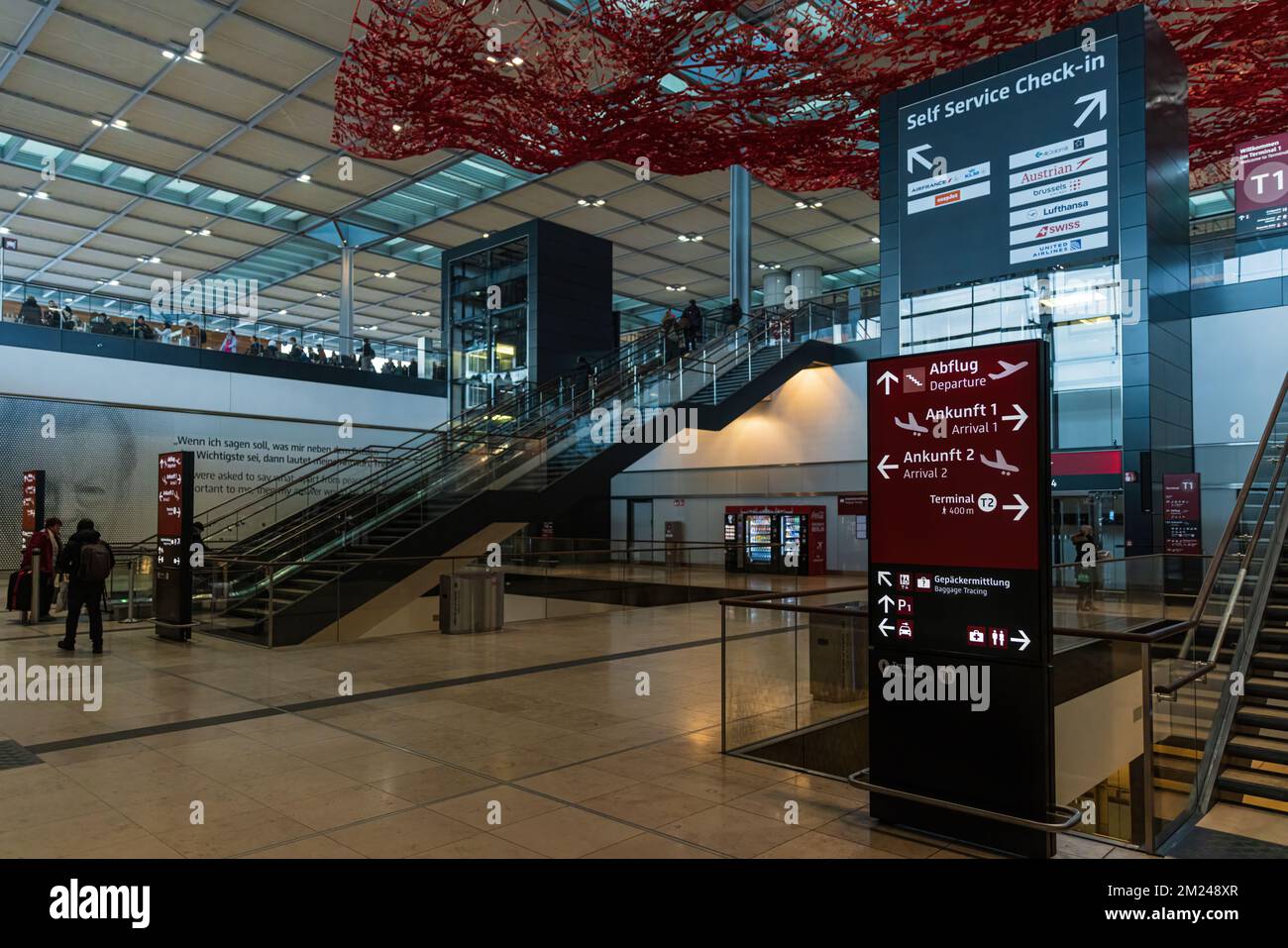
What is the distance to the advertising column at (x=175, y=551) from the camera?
1038cm

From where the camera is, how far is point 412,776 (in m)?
5.18

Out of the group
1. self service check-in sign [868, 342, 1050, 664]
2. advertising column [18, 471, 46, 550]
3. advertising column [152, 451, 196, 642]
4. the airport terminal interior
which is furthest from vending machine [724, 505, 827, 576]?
self service check-in sign [868, 342, 1050, 664]

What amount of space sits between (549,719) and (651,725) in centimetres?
82

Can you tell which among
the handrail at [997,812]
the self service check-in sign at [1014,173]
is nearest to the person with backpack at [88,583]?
the handrail at [997,812]

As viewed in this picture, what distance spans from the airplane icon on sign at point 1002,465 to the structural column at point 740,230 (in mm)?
19252

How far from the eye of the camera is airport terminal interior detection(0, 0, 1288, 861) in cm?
434

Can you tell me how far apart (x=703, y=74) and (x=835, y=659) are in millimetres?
11182

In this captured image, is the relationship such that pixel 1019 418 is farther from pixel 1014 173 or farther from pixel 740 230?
pixel 740 230

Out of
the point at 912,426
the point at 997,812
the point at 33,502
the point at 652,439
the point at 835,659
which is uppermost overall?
the point at 652,439

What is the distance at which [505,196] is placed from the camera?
79.8 feet

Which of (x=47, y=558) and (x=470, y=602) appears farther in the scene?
(x=47, y=558)

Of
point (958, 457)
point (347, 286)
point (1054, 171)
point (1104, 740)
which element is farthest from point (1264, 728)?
point (347, 286)

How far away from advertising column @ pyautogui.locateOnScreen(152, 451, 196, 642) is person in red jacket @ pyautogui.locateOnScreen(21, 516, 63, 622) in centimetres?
213

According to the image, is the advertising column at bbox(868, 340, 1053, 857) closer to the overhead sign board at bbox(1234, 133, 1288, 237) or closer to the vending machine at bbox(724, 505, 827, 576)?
the overhead sign board at bbox(1234, 133, 1288, 237)
